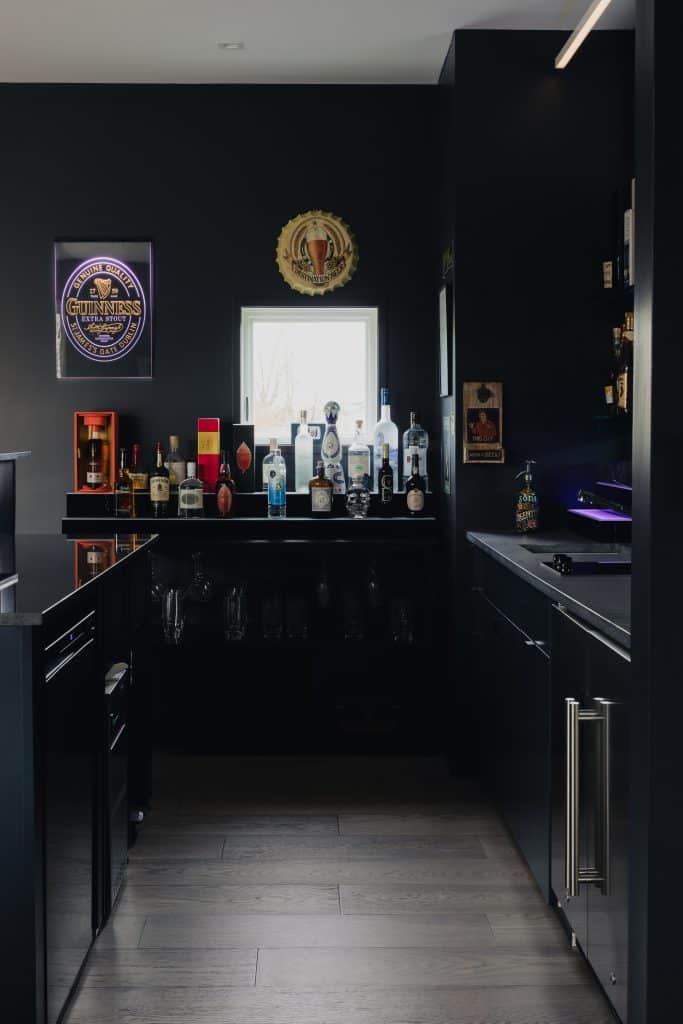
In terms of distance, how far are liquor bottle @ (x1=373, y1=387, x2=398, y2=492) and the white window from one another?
133 millimetres

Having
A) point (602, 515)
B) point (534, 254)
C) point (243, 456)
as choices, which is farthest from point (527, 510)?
point (243, 456)

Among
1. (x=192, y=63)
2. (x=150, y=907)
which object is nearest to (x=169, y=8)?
(x=192, y=63)

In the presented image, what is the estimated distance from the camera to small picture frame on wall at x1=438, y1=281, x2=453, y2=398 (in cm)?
426

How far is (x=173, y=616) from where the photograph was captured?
4559 mm

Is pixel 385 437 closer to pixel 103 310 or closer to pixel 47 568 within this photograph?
pixel 103 310

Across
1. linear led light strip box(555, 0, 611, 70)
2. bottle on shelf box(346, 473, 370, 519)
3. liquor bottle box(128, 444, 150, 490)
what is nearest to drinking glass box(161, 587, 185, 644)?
liquor bottle box(128, 444, 150, 490)

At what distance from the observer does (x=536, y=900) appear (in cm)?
299

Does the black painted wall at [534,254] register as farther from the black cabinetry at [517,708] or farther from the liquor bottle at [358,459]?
the liquor bottle at [358,459]

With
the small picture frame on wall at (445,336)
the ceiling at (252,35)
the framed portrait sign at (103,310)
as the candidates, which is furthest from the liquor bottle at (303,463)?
the ceiling at (252,35)

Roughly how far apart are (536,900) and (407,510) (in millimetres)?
1973

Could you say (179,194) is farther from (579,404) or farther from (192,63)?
(579,404)

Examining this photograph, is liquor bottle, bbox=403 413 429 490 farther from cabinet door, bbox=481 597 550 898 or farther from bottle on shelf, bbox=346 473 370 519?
cabinet door, bbox=481 597 550 898

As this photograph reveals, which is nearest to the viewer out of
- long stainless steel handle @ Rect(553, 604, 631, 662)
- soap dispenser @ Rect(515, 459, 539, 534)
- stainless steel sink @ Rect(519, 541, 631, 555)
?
long stainless steel handle @ Rect(553, 604, 631, 662)

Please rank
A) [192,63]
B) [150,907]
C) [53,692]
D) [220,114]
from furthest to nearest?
[220,114] → [192,63] → [150,907] → [53,692]
